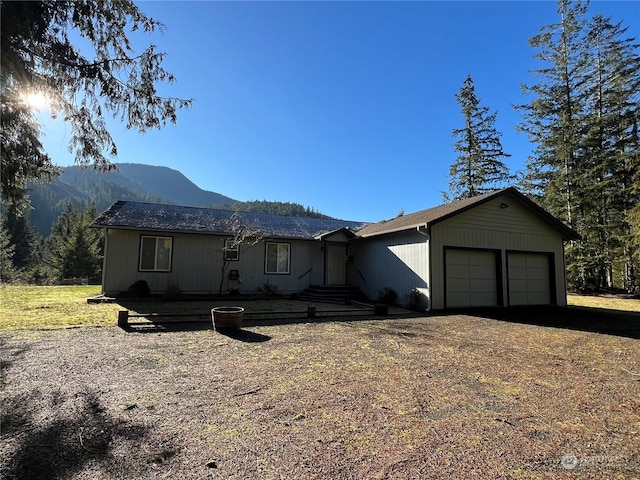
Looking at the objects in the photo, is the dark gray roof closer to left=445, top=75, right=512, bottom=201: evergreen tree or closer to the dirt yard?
the dirt yard

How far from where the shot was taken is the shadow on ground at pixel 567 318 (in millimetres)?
8547

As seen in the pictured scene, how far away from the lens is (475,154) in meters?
26.9

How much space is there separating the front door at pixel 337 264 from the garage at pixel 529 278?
708cm

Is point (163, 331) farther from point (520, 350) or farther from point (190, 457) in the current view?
point (520, 350)

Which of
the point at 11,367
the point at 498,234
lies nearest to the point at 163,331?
the point at 11,367

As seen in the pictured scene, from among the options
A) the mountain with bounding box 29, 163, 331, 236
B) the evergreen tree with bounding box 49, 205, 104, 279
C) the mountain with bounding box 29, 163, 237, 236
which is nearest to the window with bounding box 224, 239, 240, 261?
the mountain with bounding box 29, 163, 331, 236

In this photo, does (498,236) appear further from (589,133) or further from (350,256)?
(589,133)

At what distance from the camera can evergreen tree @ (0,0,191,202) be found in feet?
14.8

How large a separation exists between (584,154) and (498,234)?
14026mm

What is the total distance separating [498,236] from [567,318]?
3.54m

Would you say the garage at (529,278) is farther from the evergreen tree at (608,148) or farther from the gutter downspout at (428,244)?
the evergreen tree at (608,148)

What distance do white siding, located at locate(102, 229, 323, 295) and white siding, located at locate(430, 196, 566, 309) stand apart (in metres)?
6.26

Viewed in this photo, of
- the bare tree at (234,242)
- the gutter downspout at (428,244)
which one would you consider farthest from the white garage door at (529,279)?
the bare tree at (234,242)

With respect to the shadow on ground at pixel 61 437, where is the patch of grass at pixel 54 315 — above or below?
above
